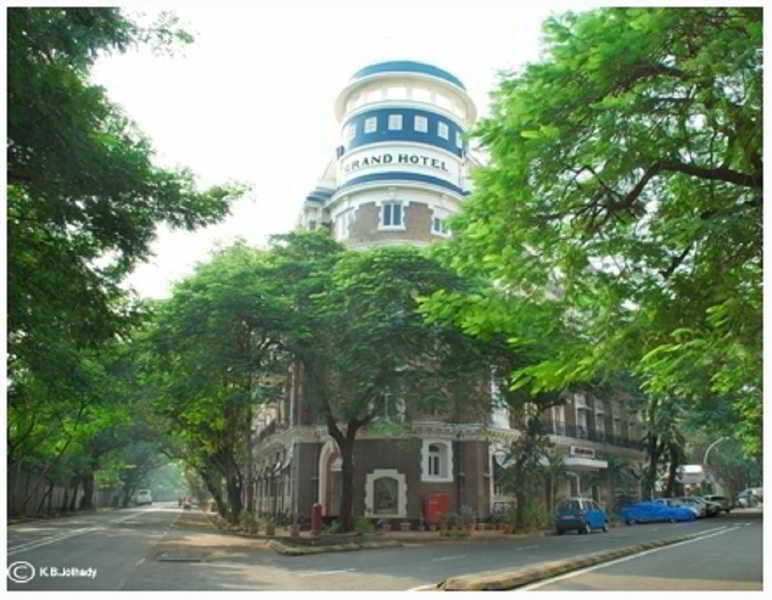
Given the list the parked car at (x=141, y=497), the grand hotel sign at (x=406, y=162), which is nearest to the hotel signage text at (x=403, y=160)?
the grand hotel sign at (x=406, y=162)

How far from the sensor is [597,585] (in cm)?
→ 872

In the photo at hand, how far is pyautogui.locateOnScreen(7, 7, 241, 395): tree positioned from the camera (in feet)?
28.8

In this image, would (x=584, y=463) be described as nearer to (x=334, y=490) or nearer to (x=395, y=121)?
(x=334, y=490)

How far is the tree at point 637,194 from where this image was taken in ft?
25.2

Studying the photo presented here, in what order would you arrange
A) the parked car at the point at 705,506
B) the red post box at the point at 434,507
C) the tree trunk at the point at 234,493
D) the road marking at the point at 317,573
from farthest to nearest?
the parked car at the point at 705,506, the tree trunk at the point at 234,493, the red post box at the point at 434,507, the road marking at the point at 317,573

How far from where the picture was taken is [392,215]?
29219mm

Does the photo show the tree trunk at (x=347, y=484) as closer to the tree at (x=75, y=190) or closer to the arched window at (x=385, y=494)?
the arched window at (x=385, y=494)

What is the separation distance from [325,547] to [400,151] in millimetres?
17323

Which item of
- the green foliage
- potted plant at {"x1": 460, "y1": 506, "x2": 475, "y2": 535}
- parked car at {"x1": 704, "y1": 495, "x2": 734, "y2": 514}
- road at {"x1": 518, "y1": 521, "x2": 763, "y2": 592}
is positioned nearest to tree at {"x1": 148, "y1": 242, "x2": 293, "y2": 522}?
the green foliage

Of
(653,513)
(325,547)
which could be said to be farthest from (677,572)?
(653,513)

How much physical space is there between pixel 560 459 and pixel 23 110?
924 inches

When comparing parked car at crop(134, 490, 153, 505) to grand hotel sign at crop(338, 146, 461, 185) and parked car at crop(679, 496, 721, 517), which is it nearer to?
parked car at crop(679, 496, 721, 517)
